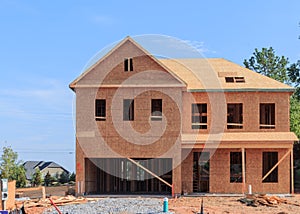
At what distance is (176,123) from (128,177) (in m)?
7.17

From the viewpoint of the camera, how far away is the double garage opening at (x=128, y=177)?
107 ft

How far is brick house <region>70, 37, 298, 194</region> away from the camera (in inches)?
1161

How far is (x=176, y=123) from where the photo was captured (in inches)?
1162

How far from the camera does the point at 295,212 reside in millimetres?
22406

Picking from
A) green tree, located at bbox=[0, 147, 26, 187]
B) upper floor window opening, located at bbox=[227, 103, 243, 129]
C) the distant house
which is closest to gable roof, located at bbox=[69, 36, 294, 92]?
upper floor window opening, located at bbox=[227, 103, 243, 129]

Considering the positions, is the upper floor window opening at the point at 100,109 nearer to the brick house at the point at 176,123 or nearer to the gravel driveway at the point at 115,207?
the brick house at the point at 176,123

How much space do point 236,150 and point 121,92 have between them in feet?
24.5

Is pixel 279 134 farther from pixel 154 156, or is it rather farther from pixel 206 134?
pixel 154 156

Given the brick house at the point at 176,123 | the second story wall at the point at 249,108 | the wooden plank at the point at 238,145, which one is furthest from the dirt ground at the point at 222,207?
the second story wall at the point at 249,108

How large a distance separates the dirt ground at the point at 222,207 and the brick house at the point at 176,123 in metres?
3.41

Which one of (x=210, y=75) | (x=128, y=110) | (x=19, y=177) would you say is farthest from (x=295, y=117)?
(x=19, y=177)

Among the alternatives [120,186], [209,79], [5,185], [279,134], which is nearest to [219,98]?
[209,79]

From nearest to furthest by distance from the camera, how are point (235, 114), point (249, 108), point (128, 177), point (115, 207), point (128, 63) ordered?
point (115, 207)
point (128, 63)
point (249, 108)
point (235, 114)
point (128, 177)

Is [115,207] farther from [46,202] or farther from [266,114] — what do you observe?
[266,114]
